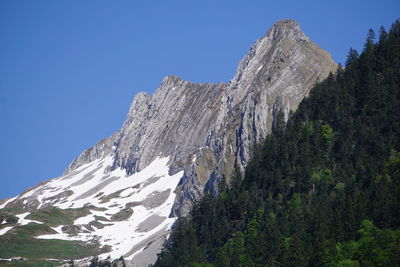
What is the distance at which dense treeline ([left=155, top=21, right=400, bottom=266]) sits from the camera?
110m

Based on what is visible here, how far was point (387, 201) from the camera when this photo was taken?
10981 cm

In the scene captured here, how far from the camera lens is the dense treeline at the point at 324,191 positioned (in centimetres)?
10969

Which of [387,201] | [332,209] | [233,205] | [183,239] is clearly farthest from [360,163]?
[183,239]

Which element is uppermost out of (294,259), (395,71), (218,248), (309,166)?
(395,71)

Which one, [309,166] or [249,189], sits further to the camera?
[249,189]

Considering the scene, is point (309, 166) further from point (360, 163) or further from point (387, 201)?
Result: point (387, 201)

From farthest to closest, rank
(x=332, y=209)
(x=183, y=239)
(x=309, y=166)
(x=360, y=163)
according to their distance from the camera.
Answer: (x=183, y=239)
(x=309, y=166)
(x=360, y=163)
(x=332, y=209)

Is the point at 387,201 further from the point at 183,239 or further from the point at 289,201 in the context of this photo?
the point at 183,239

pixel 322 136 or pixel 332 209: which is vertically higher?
pixel 322 136

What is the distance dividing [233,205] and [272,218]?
2004 centimetres

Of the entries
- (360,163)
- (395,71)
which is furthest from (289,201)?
(395,71)

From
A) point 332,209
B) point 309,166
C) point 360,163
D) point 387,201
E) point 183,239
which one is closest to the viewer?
point 387,201

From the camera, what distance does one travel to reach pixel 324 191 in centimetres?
13525

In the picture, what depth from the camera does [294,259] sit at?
11144 centimetres
